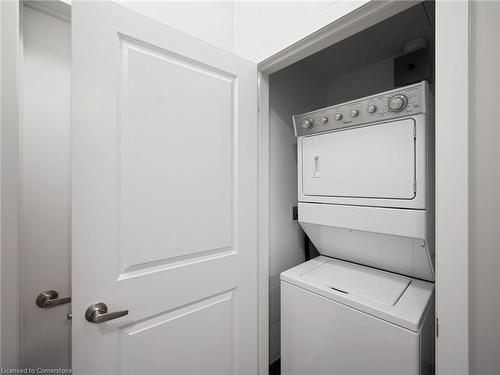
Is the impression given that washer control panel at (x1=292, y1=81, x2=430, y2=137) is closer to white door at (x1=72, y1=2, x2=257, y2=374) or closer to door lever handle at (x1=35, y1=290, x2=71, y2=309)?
white door at (x1=72, y1=2, x2=257, y2=374)

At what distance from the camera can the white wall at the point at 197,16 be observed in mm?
1192

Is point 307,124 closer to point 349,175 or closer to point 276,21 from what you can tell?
point 349,175

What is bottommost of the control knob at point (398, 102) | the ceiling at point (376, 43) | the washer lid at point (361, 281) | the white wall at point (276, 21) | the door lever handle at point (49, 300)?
the washer lid at point (361, 281)

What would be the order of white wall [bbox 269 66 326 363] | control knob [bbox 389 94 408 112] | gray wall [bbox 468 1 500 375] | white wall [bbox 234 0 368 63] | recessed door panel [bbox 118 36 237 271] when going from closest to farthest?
gray wall [bbox 468 1 500 375], recessed door panel [bbox 118 36 237 271], white wall [bbox 234 0 368 63], control knob [bbox 389 94 408 112], white wall [bbox 269 66 326 363]

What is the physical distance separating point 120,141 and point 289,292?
1.27 metres

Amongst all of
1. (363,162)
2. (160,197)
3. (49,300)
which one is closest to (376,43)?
(363,162)

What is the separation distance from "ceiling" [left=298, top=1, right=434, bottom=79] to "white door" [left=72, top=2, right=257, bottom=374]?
98 cm

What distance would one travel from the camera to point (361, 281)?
139 cm

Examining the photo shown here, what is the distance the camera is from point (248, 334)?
4.46 ft

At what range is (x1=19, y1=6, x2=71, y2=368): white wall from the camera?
3.34 ft

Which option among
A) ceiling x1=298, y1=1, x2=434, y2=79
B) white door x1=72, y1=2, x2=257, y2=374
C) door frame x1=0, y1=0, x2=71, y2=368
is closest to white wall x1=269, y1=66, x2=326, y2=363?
ceiling x1=298, y1=1, x2=434, y2=79

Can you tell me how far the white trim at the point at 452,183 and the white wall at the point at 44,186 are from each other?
60.8 inches

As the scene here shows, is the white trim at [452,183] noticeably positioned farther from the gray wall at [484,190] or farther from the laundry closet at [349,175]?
the laundry closet at [349,175]

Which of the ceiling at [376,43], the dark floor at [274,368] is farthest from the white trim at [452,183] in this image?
the dark floor at [274,368]
